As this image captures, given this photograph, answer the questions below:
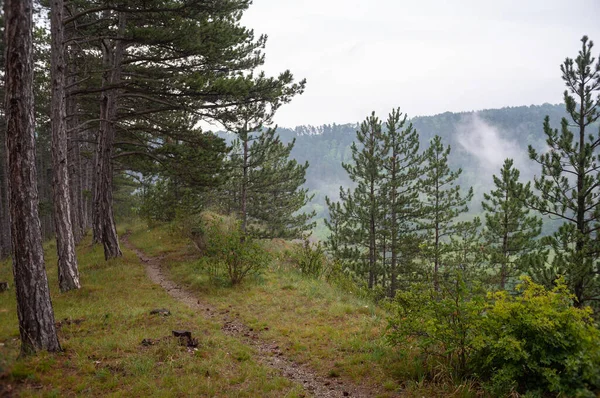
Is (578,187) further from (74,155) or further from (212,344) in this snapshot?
(74,155)

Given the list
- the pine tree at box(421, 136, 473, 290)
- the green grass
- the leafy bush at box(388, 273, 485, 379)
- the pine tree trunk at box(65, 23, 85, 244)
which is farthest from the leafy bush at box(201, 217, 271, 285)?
the pine tree at box(421, 136, 473, 290)

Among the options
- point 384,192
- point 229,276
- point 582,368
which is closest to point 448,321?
point 582,368

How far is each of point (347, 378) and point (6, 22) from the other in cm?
777

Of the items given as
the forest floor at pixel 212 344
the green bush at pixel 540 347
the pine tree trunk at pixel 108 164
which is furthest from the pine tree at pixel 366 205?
the green bush at pixel 540 347

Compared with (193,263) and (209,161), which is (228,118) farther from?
(193,263)

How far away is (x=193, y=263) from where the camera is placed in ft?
44.8

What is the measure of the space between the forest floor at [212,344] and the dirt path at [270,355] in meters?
0.02

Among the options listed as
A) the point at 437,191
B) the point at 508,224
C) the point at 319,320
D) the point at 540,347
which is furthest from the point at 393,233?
the point at 540,347

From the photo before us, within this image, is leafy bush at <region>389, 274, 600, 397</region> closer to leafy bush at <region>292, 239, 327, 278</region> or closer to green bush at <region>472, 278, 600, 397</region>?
green bush at <region>472, 278, 600, 397</region>

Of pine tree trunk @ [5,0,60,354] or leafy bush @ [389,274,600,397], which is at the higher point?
pine tree trunk @ [5,0,60,354]

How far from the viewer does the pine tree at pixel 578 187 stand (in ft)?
37.6

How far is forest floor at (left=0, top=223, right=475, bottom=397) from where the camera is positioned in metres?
4.95

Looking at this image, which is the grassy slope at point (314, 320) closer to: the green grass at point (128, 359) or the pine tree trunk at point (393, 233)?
the green grass at point (128, 359)

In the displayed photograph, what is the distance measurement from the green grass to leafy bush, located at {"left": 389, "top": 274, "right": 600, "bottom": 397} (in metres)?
2.28
